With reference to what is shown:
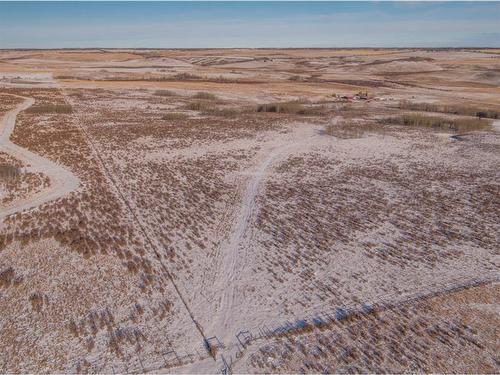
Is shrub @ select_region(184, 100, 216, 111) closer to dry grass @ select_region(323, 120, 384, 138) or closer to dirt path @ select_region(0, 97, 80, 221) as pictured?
dry grass @ select_region(323, 120, 384, 138)

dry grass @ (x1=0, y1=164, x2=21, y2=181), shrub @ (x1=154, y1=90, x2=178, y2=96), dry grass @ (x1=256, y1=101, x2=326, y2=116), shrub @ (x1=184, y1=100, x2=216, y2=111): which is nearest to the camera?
dry grass @ (x1=0, y1=164, x2=21, y2=181)

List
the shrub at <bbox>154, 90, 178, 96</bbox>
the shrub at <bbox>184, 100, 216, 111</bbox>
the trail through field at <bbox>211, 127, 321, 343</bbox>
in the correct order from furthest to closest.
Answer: the shrub at <bbox>154, 90, 178, 96</bbox> < the shrub at <bbox>184, 100, 216, 111</bbox> < the trail through field at <bbox>211, 127, 321, 343</bbox>

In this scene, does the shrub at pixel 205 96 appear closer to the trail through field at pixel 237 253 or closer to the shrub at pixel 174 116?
the shrub at pixel 174 116

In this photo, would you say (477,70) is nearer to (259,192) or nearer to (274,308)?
(259,192)

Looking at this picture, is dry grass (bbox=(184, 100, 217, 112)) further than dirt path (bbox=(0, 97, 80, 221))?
Yes

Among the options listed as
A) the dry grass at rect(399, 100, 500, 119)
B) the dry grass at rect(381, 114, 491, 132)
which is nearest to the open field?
the dry grass at rect(381, 114, 491, 132)

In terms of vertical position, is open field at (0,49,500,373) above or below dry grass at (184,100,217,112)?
below

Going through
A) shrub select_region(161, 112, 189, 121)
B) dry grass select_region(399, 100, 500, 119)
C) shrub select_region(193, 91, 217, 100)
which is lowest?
shrub select_region(161, 112, 189, 121)
